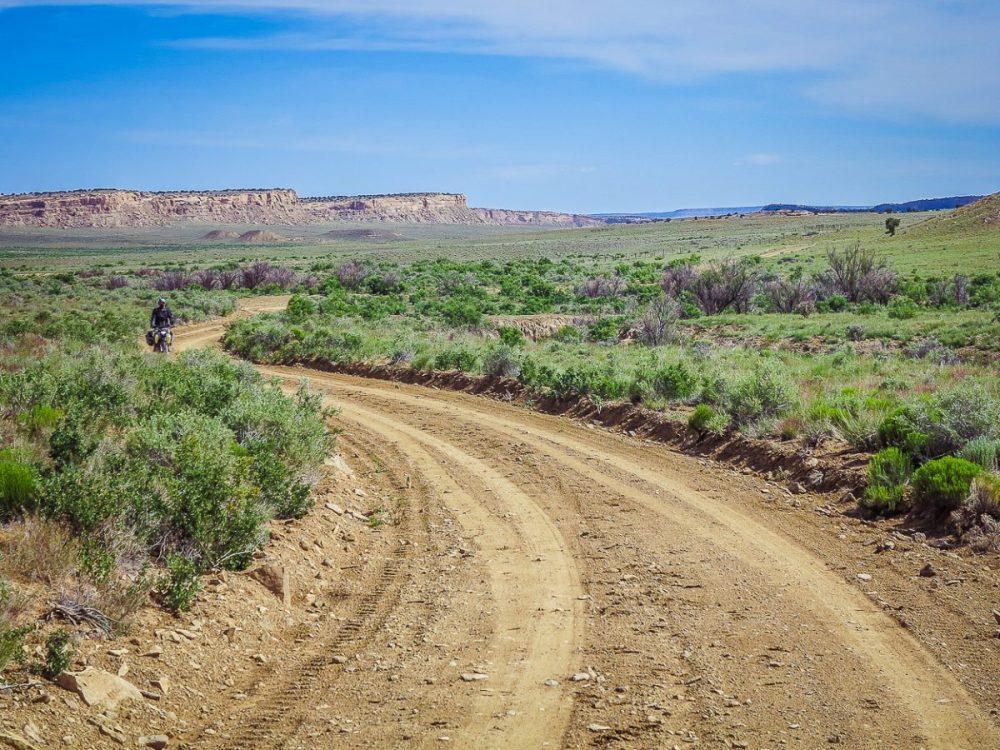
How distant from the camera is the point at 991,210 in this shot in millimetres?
65812

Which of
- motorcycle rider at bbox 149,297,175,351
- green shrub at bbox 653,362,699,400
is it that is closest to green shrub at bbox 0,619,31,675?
green shrub at bbox 653,362,699,400

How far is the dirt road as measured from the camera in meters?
5.14

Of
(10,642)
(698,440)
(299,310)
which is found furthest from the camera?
(299,310)

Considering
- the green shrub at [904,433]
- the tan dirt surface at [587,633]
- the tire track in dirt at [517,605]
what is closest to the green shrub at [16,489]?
the tan dirt surface at [587,633]

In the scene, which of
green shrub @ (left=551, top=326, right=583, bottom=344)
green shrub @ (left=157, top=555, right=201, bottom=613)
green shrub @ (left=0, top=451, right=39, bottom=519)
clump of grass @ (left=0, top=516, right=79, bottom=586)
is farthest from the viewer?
green shrub @ (left=551, top=326, right=583, bottom=344)

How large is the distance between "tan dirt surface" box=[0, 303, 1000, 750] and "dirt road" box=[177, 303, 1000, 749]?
0.02 m

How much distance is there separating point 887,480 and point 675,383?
20.0 ft

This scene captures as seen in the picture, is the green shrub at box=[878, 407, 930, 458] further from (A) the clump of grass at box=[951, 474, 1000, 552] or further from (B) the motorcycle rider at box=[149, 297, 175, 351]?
(B) the motorcycle rider at box=[149, 297, 175, 351]

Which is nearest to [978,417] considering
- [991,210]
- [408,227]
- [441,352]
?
[441,352]

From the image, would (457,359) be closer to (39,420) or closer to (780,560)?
(39,420)

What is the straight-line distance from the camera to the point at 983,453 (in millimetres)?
9492

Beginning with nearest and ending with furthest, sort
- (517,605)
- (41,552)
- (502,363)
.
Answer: (41,552) < (517,605) < (502,363)

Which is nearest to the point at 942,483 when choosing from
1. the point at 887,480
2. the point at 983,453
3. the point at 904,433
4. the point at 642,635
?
the point at 887,480

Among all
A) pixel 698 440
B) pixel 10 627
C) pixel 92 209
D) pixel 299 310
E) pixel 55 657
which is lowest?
Result: pixel 698 440
